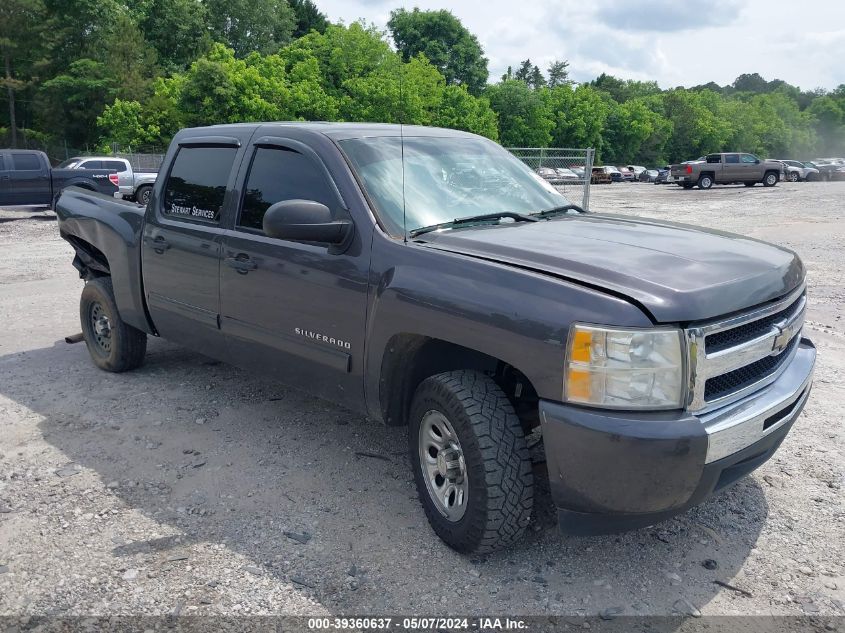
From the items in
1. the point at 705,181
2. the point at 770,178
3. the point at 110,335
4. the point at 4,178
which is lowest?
the point at 110,335

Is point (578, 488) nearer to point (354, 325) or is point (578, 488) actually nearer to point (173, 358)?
point (354, 325)

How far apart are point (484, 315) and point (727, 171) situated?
39187mm

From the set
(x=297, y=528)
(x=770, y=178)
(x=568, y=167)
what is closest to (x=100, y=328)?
(x=297, y=528)

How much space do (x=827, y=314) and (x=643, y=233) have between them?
5.48 m

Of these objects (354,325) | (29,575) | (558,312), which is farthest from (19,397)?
(558,312)

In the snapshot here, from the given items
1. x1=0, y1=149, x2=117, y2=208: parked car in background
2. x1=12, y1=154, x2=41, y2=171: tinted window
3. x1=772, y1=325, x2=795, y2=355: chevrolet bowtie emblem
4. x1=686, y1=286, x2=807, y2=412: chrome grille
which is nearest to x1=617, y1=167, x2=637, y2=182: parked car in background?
x1=0, y1=149, x2=117, y2=208: parked car in background

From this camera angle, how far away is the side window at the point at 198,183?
4484mm

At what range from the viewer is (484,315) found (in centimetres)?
291

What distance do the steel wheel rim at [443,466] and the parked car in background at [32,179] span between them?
58.4ft

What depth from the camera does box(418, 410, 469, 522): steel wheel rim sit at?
3.15 meters

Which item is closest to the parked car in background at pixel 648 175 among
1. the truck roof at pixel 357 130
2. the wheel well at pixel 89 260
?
the wheel well at pixel 89 260

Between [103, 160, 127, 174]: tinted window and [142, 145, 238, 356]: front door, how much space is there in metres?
18.6

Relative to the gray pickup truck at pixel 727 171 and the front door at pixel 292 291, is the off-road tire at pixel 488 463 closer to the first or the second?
the front door at pixel 292 291

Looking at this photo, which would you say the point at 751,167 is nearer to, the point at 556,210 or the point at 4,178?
the point at 4,178
